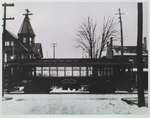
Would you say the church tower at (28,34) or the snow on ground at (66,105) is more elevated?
the church tower at (28,34)

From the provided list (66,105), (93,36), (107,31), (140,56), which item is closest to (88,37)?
(93,36)

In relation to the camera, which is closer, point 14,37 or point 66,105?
point 66,105

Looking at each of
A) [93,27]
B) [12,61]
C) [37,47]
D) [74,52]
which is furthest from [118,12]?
[12,61]

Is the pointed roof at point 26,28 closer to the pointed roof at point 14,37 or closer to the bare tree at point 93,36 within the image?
the pointed roof at point 14,37

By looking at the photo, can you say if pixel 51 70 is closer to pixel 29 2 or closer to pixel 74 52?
pixel 74 52

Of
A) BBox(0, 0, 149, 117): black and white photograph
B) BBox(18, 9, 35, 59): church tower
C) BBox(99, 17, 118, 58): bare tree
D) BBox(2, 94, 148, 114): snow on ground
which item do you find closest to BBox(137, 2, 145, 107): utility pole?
BBox(0, 0, 149, 117): black and white photograph

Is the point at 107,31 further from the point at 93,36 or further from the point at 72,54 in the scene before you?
the point at 72,54

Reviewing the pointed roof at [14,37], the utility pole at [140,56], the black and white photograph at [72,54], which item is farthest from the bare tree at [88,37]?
the pointed roof at [14,37]
